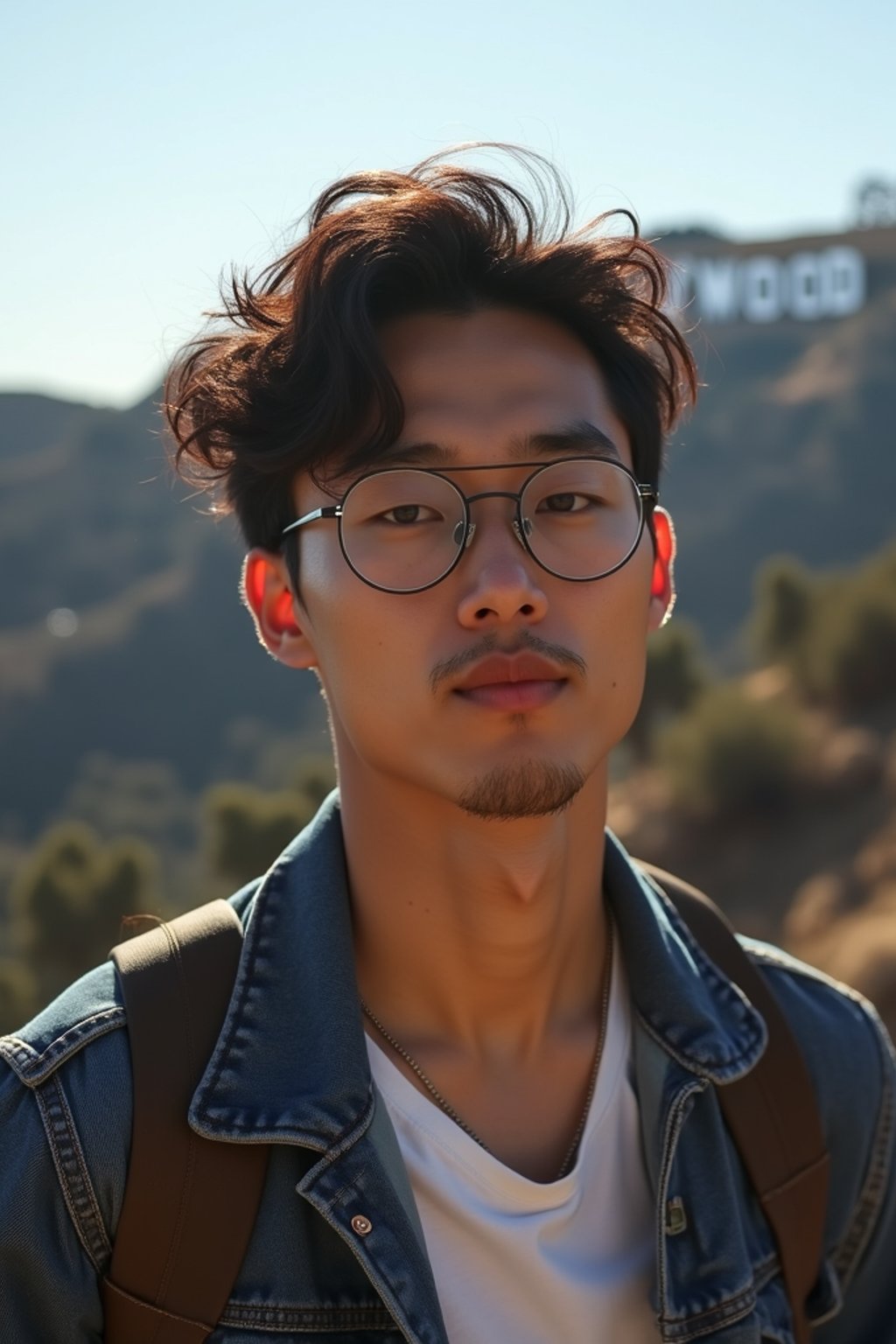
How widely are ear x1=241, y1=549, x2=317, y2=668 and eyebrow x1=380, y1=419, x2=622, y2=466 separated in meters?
0.33

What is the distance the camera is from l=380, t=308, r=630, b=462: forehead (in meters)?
2.31

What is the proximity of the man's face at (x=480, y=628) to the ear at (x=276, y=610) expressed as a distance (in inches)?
2.8

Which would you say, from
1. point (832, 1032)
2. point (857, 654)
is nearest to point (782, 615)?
point (857, 654)

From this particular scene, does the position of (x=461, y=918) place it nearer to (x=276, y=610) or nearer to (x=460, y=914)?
(x=460, y=914)

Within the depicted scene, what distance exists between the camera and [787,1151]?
239 cm

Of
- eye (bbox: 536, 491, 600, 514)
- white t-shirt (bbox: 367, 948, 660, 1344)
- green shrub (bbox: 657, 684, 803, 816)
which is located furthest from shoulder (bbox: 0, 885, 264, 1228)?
green shrub (bbox: 657, 684, 803, 816)

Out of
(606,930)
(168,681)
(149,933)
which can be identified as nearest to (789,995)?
(606,930)

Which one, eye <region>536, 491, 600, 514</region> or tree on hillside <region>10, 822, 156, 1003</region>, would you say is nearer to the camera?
eye <region>536, 491, 600, 514</region>

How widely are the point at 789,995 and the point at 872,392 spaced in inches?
2026

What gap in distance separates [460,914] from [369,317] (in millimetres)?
963

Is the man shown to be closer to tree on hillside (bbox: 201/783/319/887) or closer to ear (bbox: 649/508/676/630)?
ear (bbox: 649/508/676/630)

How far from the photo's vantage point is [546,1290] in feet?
7.17

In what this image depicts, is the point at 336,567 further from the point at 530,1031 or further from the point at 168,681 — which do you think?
the point at 168,681

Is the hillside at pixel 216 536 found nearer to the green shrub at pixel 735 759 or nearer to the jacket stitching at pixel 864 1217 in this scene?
the green shrub at pixel 735 759
